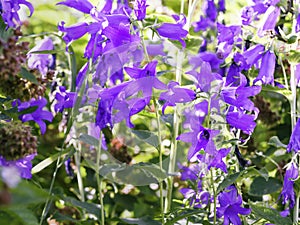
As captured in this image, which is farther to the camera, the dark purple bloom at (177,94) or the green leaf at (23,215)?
the dark purple bloom at (177,94)

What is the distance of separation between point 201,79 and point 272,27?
449 mm

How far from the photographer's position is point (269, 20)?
163cm

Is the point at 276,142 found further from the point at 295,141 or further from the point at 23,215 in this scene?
the point at 23,215

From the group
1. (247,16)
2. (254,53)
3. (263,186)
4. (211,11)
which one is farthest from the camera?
(211,11)

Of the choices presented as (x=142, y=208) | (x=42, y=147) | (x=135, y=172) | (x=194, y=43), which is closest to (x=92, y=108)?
(x=135, y=172)

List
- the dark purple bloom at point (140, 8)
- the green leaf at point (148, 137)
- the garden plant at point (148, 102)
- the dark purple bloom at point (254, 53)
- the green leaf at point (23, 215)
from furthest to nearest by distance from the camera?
the dark purple bloom at point (254, 53), the green leaf at point (148, 137), the dark purple bloom at point (140, 8), the garden plant at point (148, 102), the green leaf at point (23, 215)

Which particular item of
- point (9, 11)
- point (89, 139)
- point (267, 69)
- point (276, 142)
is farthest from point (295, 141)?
point (9, 11)

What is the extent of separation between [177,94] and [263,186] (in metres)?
0.72

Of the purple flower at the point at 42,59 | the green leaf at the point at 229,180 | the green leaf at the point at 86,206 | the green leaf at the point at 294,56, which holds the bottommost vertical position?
the green leaf at the point at 86,206

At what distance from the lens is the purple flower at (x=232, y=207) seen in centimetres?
139

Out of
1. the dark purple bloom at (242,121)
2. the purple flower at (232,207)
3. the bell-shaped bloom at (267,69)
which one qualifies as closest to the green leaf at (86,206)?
the purple flower at (232,207)

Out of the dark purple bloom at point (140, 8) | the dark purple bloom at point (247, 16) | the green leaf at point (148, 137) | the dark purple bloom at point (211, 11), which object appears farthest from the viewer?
the dark purple bloom at point (211, 11)

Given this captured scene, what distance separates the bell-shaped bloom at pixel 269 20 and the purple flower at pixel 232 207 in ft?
1.42

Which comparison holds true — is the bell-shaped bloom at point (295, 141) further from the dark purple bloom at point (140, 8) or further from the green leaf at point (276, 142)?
the dark purple bloom at point (140, 8)
